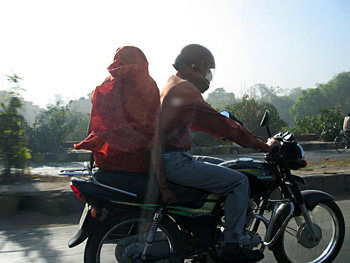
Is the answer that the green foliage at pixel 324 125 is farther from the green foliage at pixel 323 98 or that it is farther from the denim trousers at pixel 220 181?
the green foliage at pixel 323 98

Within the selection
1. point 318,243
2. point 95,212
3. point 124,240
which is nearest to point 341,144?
point 318,243

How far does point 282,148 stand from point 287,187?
31cm

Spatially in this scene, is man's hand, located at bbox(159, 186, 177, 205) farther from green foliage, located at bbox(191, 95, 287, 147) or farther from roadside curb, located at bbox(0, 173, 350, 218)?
green foliage, located at bbox(191, 95, 287, 147)

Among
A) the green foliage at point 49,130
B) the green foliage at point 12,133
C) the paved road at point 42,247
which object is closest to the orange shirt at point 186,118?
the paved road at point 42,247

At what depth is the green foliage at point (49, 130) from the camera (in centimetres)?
1183

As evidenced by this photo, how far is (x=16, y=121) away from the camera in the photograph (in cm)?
529

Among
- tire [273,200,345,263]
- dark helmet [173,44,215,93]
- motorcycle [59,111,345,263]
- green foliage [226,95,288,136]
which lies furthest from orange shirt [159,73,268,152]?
green foliage [226,95,288,136]

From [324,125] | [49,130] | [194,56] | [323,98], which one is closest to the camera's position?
[194,56]

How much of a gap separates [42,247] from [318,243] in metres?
2.47

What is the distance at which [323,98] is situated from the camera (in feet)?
224

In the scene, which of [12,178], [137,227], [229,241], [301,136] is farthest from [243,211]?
[301,136]

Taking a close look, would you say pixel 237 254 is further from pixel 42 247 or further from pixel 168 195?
pixel 42 247

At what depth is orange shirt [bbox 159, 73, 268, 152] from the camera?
8.03 ft

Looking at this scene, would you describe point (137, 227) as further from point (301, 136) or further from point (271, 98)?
point (271, 98)
